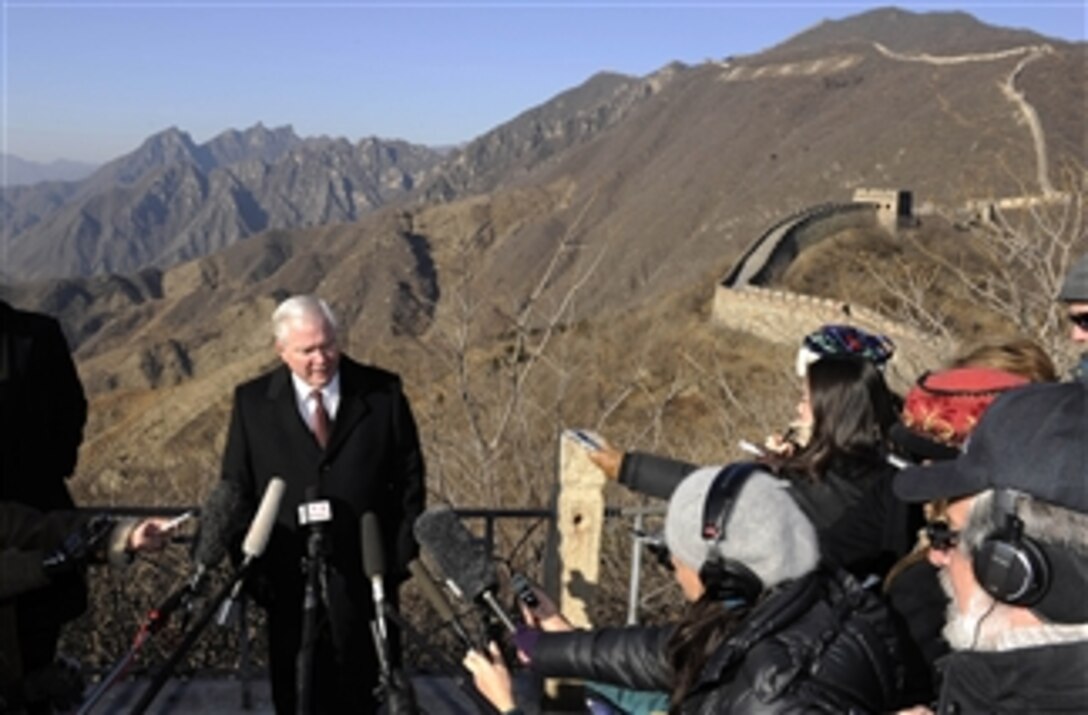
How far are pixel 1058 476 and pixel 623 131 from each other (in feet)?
635

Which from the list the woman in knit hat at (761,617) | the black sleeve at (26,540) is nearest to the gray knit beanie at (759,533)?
the woman in knit hat at (761,617)

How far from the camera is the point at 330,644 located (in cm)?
445

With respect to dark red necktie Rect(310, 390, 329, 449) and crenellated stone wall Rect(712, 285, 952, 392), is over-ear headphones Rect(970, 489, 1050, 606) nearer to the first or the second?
dark red necktie Rect(310, 390, 329, 449)

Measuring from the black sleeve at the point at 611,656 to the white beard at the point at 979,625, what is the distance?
698 millimetres

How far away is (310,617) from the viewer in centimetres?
334

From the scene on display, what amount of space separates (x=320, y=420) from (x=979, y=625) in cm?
306

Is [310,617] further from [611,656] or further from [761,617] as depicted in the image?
[761,617]

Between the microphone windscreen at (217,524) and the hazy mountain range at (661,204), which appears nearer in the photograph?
the microphone windscreen at (217,524)

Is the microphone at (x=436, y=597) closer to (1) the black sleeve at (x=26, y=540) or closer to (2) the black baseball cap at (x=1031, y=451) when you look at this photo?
(1) the black sleeve at (x=26, y=540)

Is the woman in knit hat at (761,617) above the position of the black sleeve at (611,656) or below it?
above

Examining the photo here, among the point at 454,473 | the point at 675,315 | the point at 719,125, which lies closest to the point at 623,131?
the point at 719,125

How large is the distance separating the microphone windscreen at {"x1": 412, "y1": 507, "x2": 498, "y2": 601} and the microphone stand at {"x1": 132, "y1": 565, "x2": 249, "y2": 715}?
2.21ft

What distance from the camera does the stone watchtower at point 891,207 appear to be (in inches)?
2345

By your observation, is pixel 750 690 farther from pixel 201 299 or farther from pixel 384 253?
pixel 201 299
